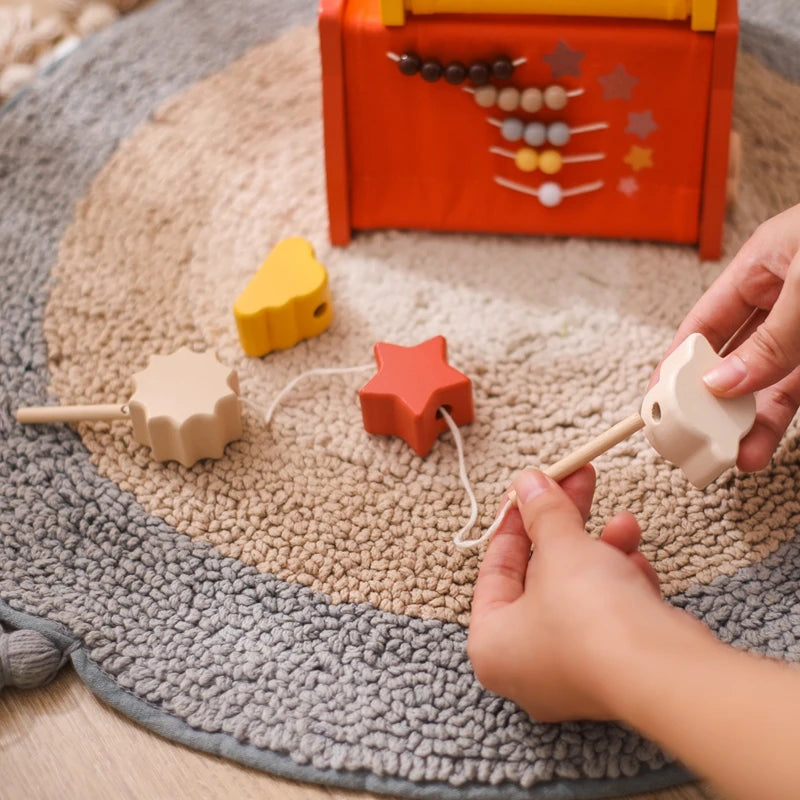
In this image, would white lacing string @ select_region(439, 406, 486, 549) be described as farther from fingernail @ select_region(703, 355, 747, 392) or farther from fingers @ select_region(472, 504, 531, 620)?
fingernail @ select_region(703, 355, 747, 392)

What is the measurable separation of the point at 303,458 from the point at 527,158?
1.27 feet

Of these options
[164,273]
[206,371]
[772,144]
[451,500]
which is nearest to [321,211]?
[164,273]

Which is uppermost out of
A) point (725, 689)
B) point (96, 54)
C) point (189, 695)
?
point (96, 54)

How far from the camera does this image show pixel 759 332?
28.1 inches

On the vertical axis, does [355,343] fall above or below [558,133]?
below

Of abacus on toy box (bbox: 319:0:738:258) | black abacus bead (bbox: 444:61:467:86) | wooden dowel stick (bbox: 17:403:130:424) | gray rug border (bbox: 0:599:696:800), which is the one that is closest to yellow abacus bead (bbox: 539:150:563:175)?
abacus on toy box (bbox: 319:0:738:258)

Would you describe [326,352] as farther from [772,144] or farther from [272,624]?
[772,144]

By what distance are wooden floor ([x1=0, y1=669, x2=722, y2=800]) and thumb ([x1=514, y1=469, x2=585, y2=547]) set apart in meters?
0.20

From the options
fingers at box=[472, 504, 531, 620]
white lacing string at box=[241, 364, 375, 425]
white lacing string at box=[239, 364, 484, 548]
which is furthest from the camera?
white lacing string at box=[241, 364, 375, 425]

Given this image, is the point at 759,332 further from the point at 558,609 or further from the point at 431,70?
the point at 431,70

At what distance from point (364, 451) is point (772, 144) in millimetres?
624

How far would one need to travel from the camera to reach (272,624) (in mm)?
791

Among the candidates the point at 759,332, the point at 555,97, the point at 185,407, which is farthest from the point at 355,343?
the point at 759,332

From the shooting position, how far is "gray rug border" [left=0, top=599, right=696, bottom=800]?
696mm
